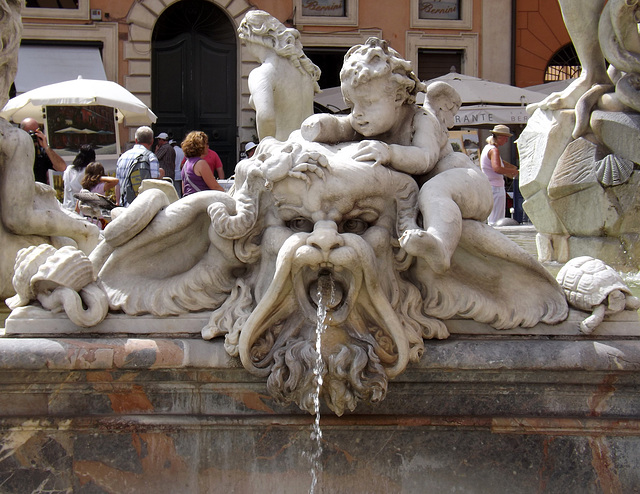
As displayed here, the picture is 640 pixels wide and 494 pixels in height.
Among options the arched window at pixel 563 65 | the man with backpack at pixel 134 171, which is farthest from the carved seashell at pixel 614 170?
the arched window at pixel 563 65

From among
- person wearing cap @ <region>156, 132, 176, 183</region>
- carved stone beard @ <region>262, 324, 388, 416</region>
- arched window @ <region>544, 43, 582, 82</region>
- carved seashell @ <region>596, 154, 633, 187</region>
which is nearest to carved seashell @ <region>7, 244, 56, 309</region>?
carved stone beard @ <region>262, 324, 388, 416</region>

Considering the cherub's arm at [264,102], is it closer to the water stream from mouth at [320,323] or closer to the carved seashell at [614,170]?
the carved seashell at [614,170]

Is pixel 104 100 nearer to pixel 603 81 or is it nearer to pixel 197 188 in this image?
pixel 197 188

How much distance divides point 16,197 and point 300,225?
1.61 m

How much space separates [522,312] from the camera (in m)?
2.92

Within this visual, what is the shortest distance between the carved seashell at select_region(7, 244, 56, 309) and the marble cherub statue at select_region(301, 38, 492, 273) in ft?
3.08

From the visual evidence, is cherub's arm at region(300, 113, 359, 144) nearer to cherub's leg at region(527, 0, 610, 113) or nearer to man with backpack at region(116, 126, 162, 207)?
cherub's leg at region(527, 0, 610, 113)

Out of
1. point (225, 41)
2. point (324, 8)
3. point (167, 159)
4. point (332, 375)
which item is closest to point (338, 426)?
point (332, 375)

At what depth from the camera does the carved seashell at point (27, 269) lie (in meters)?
2.85

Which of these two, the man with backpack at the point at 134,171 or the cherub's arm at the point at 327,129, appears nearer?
the cherub's arm at the point at 327,129

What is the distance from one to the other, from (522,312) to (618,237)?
8.44 feet

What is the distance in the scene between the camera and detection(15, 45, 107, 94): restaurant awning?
59.0 ft

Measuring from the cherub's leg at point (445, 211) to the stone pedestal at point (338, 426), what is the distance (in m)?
0.33

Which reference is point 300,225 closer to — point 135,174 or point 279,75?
point 279,75
